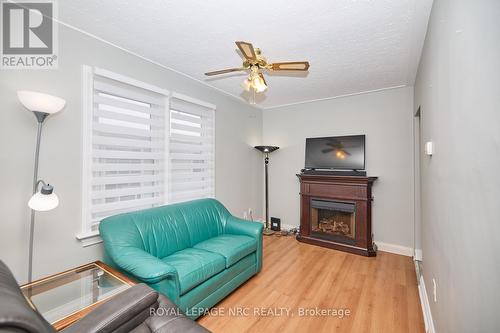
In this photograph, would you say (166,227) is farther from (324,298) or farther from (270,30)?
(270,30)

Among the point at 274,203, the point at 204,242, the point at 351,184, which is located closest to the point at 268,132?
the point at 274,203

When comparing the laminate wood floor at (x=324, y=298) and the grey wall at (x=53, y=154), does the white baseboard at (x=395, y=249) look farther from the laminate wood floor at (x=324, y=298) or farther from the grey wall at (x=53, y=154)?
the grey wall at (x=53, y=154)

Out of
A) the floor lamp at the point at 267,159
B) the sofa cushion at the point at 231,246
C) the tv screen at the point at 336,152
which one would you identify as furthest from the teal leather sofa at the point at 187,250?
the tv screen at the point at 336,152

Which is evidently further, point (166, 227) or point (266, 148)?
point (266, 148)

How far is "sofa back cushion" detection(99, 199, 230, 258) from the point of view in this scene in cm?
208

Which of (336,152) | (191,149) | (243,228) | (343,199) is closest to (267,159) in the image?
(336,152)

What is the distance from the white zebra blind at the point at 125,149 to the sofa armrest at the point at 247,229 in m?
0.96

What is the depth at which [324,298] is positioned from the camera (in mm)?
2371

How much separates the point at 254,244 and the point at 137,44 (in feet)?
8.41

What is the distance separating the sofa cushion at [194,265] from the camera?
1889mm

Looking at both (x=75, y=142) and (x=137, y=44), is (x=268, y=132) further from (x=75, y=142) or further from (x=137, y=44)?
(x=75, y=142)

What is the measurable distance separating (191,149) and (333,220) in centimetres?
270

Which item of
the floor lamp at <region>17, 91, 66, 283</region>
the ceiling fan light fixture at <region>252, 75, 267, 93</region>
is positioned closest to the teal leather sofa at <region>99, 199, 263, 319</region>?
the floor lamp at <region>17, 91, 66, 283</region>

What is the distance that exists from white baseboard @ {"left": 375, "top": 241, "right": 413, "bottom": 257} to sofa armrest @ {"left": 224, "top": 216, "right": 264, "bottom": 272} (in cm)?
213
